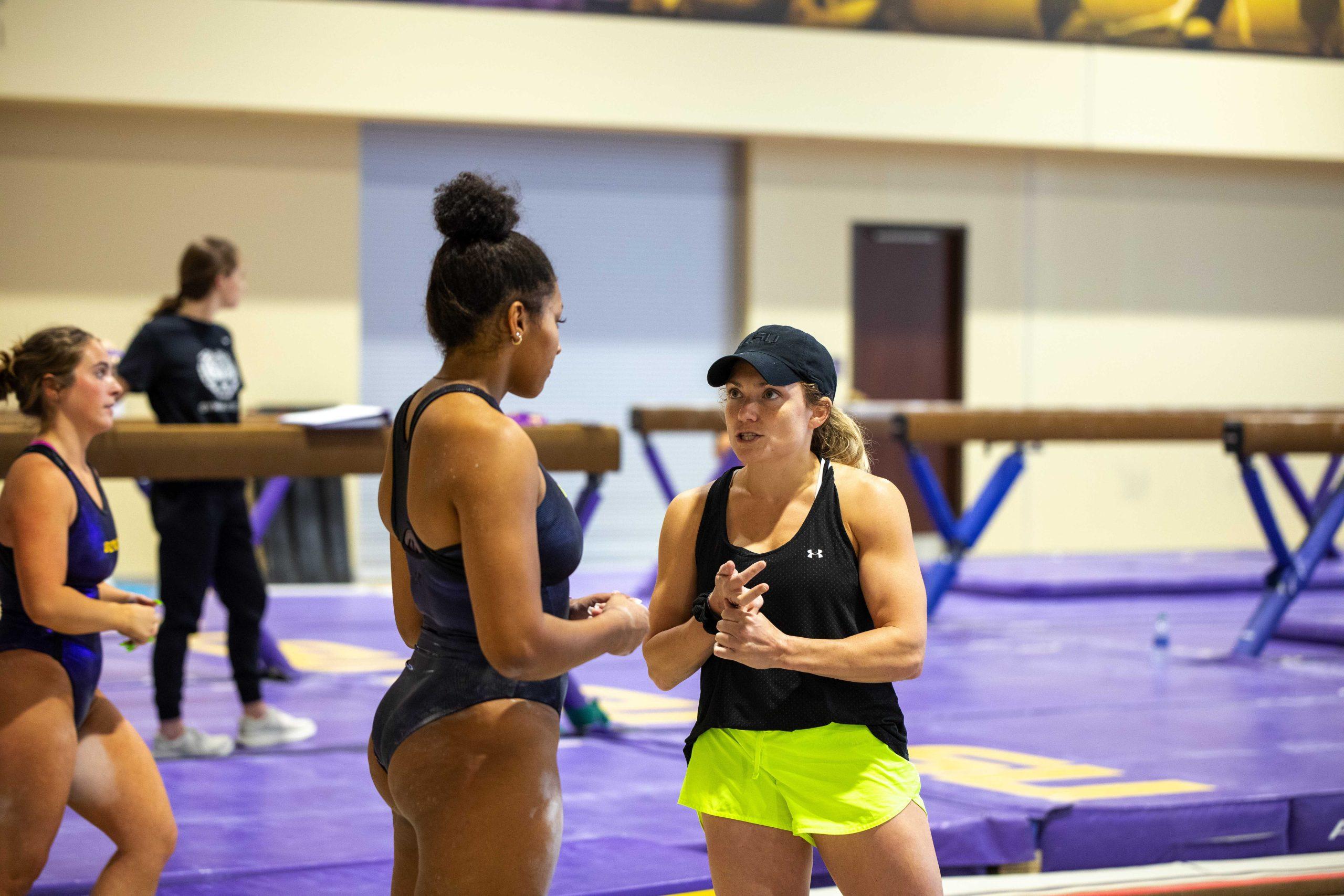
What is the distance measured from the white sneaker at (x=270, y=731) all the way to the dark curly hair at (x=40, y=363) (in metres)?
2.08

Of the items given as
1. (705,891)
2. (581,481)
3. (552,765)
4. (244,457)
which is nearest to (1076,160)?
(581,481)

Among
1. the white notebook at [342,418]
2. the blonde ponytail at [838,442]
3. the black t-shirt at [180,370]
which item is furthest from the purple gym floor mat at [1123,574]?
the blonde ponytail at [838,442]

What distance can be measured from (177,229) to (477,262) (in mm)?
8805

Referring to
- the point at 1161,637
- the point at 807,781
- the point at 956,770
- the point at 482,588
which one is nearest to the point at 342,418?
the point at 956,770

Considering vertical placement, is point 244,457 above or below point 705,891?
above

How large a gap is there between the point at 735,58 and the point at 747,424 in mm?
8625

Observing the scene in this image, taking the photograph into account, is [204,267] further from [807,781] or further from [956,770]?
[807,781]

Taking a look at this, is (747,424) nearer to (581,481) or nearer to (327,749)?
(327,749)

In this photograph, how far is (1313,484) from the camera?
12.6 m

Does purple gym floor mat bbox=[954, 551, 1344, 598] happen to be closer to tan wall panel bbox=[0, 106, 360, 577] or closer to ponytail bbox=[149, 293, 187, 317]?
tan wall panel bbox=[0, 106, 360, 577]

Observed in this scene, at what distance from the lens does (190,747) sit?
14.6ft

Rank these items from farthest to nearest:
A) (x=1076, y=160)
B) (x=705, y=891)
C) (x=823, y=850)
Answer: (x=1076, y=160) → (x=705, y=891) → (x=823, y=850)

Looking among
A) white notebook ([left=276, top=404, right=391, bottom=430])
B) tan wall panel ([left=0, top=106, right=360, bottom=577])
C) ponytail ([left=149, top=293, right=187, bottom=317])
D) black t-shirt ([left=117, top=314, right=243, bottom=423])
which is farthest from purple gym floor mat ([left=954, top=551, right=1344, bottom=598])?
ponytail ([left=149, top=293, right=187, bottom=317])

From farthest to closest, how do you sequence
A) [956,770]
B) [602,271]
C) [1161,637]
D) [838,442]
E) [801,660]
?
[602,271] → [1161,637] → [956,770] → [838,442] → [801,660]
